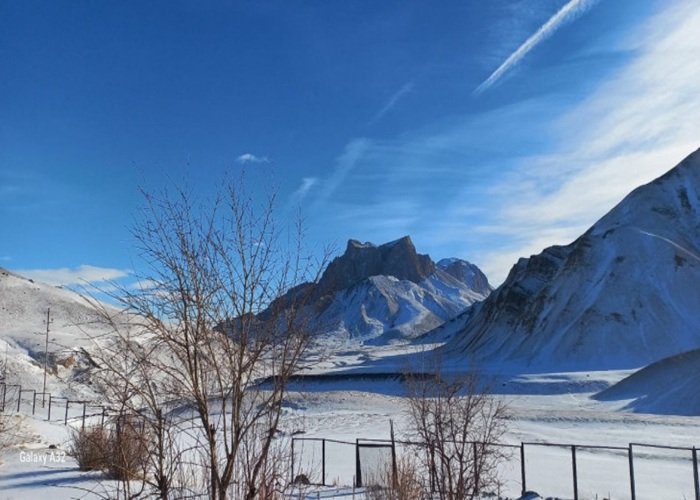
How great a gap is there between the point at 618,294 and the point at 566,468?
229 ft

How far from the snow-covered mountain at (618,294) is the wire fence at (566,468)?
5574 centimetres

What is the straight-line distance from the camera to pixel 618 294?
85.8 metres

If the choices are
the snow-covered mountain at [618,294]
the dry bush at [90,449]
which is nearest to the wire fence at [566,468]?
the dry bush at [90,449]

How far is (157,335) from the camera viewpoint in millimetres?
6316

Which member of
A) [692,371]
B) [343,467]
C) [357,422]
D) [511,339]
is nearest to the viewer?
[343,467]

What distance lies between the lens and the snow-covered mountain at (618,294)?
80188 mm

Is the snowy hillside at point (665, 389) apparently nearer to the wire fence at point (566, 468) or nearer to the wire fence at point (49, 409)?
the wire fence at point (566, 468)

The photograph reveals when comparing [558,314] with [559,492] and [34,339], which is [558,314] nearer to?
[34,339]

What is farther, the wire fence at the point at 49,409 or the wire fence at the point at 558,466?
the wire fence at the point at 49,409

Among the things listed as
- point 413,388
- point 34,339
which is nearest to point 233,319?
point 413,388

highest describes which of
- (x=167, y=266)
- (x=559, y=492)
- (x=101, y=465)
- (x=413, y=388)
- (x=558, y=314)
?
(x=558, y=314)

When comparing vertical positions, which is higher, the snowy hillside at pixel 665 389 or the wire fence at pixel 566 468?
the snowy hillside at pixel 665 389

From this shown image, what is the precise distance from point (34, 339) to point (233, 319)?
229 ft

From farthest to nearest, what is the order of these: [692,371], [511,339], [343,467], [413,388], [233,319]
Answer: [511,339] → [692,371] → [343,467] → [413,388] → [233,319]
